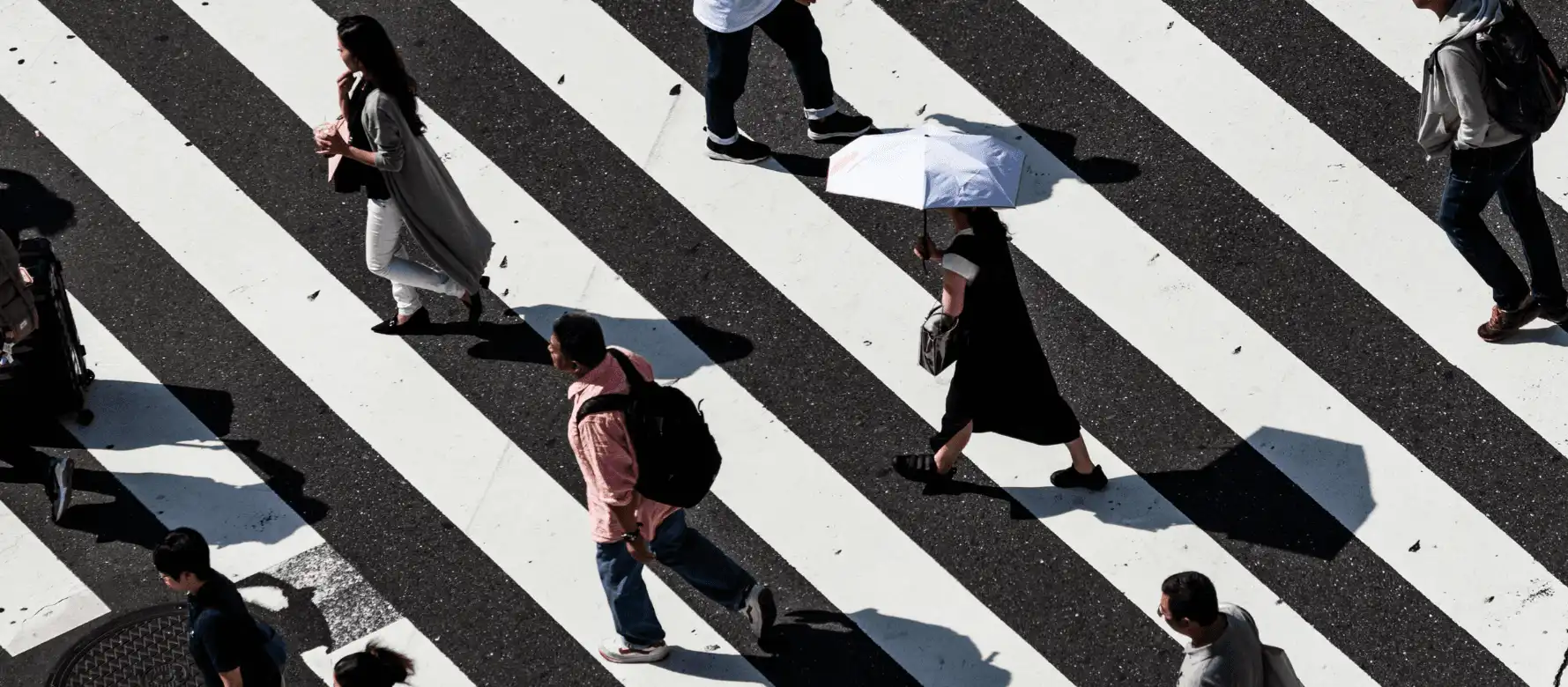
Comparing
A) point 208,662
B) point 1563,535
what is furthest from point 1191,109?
point 208,662

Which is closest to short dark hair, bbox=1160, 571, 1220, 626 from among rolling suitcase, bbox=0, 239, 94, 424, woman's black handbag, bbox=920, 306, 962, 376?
woman's black handbag, bbox=920, 306, 962, 376

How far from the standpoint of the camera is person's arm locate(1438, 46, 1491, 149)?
815 centimetres

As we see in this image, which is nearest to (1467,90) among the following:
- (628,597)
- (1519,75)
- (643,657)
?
(1519,75)

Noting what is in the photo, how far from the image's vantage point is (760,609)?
26.6 feet

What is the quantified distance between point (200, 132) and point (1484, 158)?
20.7 ft

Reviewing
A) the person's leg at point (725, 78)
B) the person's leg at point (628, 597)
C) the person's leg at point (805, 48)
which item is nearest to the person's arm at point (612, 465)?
the person's leg at point (628, 597)

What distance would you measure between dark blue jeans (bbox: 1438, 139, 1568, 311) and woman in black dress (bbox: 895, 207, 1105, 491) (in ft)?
6.63

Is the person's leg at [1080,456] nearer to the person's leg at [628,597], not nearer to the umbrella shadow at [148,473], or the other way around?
the person's leg at [628,597]

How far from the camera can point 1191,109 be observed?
10000 mm

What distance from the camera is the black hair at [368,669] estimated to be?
6707 mm

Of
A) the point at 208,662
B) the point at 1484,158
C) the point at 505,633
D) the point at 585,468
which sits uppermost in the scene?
the point at 1484,158

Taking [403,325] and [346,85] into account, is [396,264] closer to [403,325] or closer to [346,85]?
[403,325]

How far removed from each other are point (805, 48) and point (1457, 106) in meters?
3.14

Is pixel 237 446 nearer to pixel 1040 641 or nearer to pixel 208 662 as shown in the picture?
pixel 208 662
